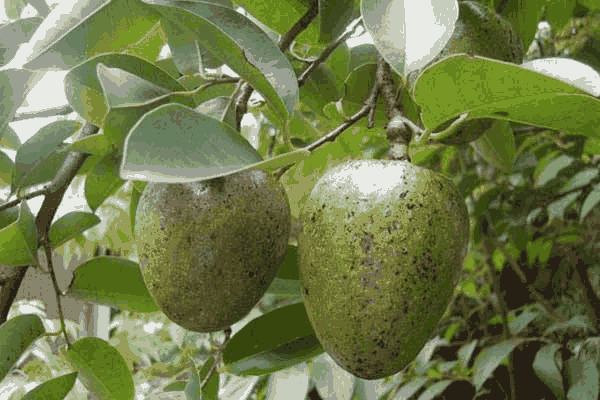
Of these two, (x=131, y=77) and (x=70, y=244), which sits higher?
(x=131, y=77)

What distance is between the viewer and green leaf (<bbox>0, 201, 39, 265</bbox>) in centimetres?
41

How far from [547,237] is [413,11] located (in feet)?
3.76

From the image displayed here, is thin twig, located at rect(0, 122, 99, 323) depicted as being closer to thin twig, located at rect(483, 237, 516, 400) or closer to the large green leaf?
the large green leaf

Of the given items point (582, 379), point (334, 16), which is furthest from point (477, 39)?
point (582, 379)

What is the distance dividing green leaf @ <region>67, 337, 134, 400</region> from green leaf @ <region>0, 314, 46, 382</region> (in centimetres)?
4

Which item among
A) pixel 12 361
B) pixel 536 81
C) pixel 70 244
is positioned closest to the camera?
pixel 536 81

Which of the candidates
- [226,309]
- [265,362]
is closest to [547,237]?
[265,362]

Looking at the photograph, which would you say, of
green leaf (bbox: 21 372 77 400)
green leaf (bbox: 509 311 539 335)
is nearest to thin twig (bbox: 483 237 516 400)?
green leaf (bbox: 509 311 539 335)

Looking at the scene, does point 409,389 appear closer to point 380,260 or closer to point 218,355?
point 218,355

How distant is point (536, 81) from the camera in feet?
0.87

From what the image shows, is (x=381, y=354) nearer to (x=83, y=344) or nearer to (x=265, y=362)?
(x=265, y=362)

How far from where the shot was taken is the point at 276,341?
0.46 meters

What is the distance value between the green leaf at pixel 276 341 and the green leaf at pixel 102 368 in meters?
0.09

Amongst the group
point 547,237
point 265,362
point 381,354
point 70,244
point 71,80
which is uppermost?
point 71,80
